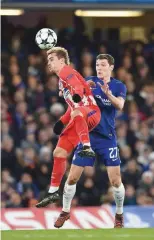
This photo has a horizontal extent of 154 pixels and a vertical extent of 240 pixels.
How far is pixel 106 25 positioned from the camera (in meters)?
23.6

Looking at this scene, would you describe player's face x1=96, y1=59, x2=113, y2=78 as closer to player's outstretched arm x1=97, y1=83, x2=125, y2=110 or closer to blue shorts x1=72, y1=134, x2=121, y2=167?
player's outstretched arm x1=97, y1=83, x2=125, y2=110

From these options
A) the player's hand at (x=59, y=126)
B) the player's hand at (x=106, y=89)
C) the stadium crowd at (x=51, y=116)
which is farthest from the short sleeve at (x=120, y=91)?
the stadium crowd at (x=51, y=116)

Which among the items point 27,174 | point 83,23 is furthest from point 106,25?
point 27,174

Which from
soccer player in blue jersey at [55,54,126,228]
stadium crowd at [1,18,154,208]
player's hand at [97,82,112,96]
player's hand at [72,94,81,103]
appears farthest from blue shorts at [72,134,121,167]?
stadium crowd at [1,18,154,208]

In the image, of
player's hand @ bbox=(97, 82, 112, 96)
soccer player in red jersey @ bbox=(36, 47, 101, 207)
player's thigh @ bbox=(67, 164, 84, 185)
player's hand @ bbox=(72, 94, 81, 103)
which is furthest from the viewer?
player's thigh @ bbox=(67, 164, 84, 185)

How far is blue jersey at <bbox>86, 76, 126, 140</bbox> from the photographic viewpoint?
14.0 meters

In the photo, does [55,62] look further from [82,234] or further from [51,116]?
[51,116]

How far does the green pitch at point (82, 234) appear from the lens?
12.7 metres

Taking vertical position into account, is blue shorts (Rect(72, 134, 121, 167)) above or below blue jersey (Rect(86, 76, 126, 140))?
below

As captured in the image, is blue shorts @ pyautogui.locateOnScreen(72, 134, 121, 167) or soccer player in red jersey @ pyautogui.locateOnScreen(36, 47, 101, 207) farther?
blue shorts @ pyautogui.locateOnScreen(72, 134, 121, 167)

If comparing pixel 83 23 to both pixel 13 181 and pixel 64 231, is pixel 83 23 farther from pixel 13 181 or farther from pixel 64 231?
pixel 64 231

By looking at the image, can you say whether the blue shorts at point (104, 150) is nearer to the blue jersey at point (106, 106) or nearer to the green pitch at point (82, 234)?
the blue jersey at point (106, 106)

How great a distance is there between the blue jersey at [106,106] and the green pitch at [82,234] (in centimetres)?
124

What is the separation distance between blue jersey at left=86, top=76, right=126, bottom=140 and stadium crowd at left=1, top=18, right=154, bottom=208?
466 centimetres
